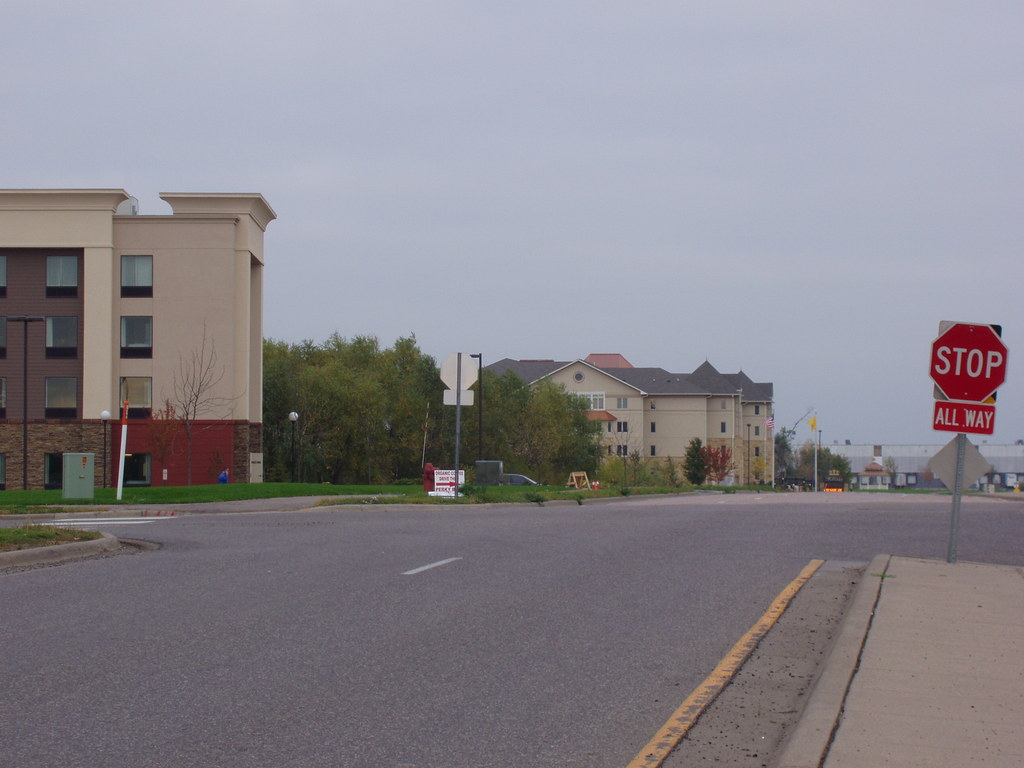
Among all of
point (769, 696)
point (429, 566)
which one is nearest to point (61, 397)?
point (429, 566)

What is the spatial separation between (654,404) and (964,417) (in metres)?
104

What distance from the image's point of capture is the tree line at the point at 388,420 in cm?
6297

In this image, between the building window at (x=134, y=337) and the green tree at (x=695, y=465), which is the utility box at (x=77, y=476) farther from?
the green tree at (x=695, y=465)

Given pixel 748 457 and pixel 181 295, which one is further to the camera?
pixel 748 457

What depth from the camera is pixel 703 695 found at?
22.6 feet

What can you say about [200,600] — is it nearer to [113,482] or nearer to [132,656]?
[132,656]

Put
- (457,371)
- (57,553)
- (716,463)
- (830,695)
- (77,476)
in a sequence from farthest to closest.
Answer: (716,463) < (77,476) < (457,371) < (57,553) < (830,695)

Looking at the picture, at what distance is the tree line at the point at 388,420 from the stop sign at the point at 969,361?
148 ft

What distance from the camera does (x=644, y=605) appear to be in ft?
33.2

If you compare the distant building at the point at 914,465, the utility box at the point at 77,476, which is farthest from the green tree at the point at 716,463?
the utility box at the point at 77,476

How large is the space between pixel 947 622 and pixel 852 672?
230cm

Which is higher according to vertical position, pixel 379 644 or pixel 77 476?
pixel 77 476

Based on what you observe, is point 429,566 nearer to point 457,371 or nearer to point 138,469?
point 457,371

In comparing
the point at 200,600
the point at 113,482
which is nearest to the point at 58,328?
the point at 113,482
